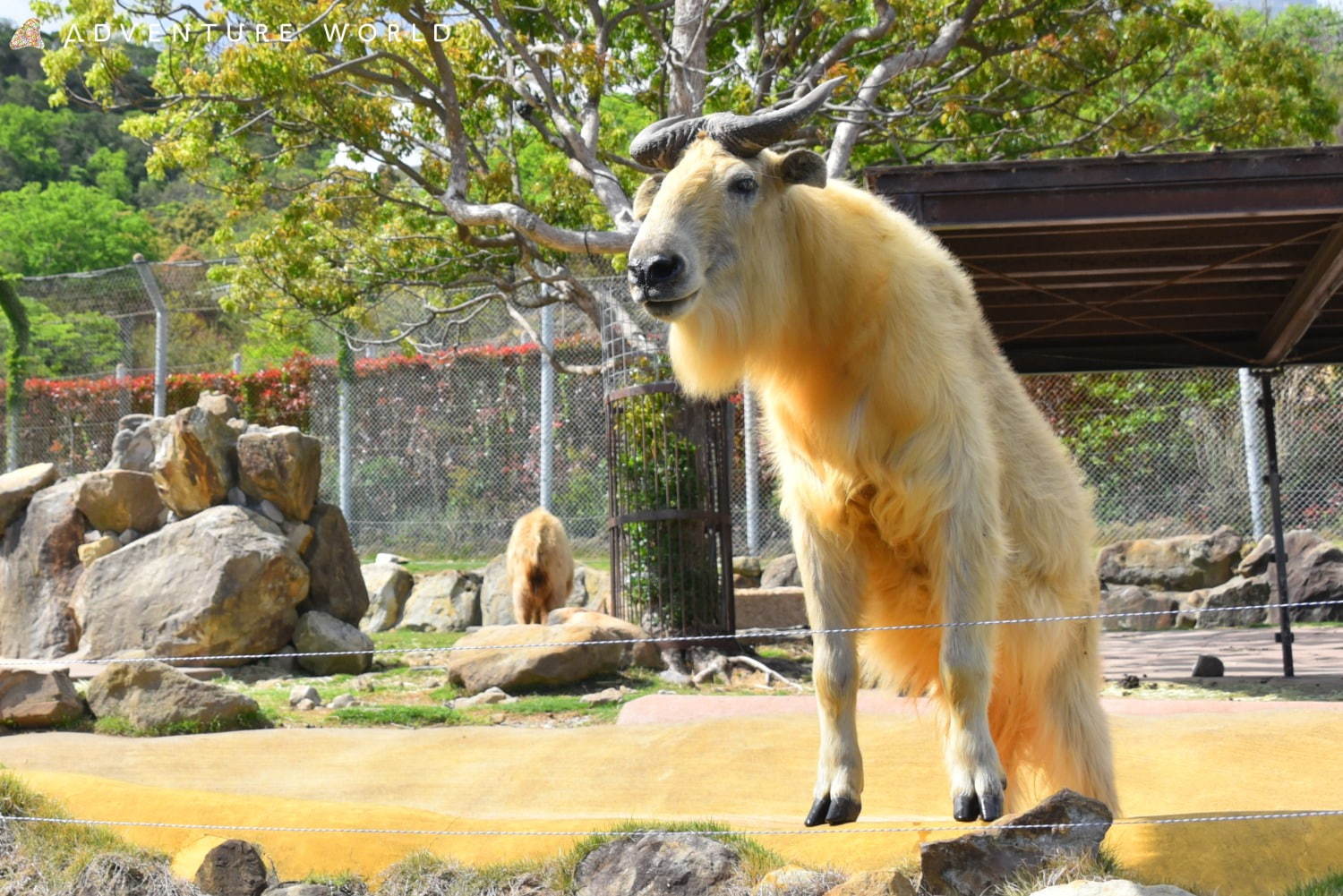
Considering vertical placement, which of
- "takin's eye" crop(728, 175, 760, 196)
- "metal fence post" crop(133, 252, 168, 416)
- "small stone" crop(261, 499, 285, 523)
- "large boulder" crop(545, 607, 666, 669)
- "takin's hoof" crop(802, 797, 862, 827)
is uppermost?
"metal fence post" crop(133, 252, 168, 416)

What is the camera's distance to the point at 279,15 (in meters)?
11.3

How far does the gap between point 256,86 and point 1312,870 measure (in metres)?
9.59

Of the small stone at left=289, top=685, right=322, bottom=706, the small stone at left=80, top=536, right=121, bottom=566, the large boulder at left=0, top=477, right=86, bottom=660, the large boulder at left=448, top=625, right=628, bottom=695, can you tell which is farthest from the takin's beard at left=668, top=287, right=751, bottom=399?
the large boulder at left=0, top=477, right=86, bottom=660

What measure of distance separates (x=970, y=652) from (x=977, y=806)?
44cm

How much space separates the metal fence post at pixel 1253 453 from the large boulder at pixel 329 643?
9.19 meters

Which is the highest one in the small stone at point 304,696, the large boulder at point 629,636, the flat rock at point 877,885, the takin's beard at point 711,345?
the takin's beard at point 711,345

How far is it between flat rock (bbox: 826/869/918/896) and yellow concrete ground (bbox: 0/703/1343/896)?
50cm

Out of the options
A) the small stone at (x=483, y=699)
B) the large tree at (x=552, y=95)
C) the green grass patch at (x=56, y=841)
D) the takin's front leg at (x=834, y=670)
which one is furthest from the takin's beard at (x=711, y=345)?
the large tree at (x=552, y=95)

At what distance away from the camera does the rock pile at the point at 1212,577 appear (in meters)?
13.0

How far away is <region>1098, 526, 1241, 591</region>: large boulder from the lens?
46.3ft

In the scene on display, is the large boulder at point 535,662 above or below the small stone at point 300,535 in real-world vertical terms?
below

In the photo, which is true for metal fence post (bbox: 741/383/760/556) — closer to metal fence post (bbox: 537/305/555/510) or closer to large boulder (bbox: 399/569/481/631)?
metal fence post (bbox: 537/305/555/510)

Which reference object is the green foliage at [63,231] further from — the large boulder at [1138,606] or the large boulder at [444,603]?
the large boulder at [1138,606]

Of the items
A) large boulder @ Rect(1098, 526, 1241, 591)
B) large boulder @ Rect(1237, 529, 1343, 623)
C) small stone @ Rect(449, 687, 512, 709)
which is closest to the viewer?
small stone @ Rect(449, 687, 512, 709)
